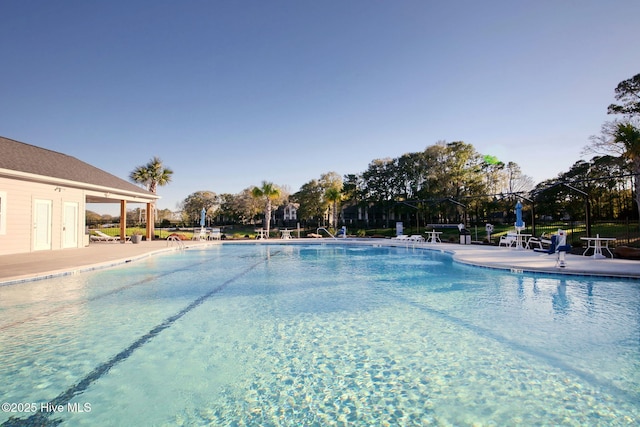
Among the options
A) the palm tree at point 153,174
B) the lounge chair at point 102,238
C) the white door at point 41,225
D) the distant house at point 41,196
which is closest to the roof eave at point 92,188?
the distant house at point 41,196

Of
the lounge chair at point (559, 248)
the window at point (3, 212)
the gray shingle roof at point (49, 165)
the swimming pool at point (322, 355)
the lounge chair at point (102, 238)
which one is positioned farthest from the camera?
the lounge chair at point (102, 238)

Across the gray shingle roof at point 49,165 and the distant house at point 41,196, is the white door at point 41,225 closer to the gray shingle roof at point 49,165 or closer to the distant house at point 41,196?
the distant house at point 41,196

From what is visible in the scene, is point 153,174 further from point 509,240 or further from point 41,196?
point 509,240

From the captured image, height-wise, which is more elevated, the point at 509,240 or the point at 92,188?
the point at 92,188

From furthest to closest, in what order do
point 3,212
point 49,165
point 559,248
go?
point 49,165, point 3,212, point 559,248

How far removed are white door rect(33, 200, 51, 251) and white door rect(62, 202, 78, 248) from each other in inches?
31.3

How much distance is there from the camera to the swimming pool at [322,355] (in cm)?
273

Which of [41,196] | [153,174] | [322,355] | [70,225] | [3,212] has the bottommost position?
[322,355]

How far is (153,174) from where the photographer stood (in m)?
30.5

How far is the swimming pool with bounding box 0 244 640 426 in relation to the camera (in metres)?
2.73

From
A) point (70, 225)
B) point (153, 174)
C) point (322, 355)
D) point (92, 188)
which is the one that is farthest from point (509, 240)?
point (153, 174)

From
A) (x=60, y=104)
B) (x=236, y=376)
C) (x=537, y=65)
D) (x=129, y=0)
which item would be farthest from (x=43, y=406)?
(x=60, y=104)

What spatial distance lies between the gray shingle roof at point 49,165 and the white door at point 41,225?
1313 mm

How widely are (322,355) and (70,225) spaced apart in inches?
642
